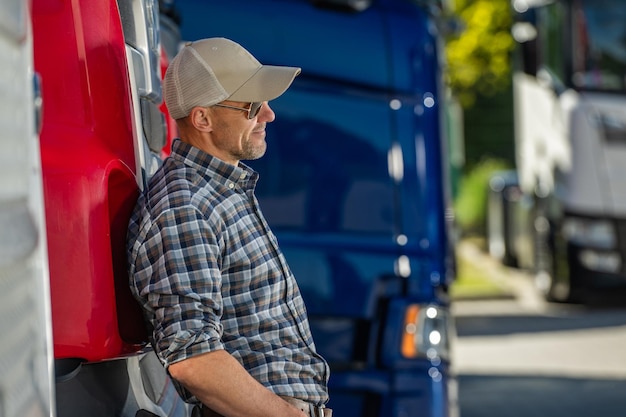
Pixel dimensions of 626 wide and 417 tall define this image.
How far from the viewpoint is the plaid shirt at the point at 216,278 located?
9.42 ft

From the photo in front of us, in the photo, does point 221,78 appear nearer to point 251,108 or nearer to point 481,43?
point 251,108

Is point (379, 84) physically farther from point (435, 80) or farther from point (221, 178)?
point (221, 178)

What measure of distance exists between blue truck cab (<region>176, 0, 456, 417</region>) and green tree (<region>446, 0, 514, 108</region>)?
20045 mm

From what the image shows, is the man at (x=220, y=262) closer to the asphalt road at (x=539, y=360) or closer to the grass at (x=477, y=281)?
the asphalt road at (x=539, y=360)

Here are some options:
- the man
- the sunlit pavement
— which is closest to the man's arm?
the man

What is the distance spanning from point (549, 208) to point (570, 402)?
6149 millimetres

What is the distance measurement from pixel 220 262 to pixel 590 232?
11.6 meters

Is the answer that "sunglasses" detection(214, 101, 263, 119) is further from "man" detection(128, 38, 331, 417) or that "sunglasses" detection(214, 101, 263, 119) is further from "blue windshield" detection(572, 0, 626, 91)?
"blue windshield" detection(572, 0, 626, 91)

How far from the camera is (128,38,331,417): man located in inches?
113

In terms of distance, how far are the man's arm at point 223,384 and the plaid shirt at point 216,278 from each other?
2 cm

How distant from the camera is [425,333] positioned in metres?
5.14

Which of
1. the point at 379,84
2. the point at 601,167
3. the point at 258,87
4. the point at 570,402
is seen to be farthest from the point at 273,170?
the point at 601,167

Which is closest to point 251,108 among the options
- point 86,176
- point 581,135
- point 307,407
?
point 86,176

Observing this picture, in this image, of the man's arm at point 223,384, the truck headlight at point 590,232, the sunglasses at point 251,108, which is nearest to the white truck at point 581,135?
the truck headlight at point 590,232
